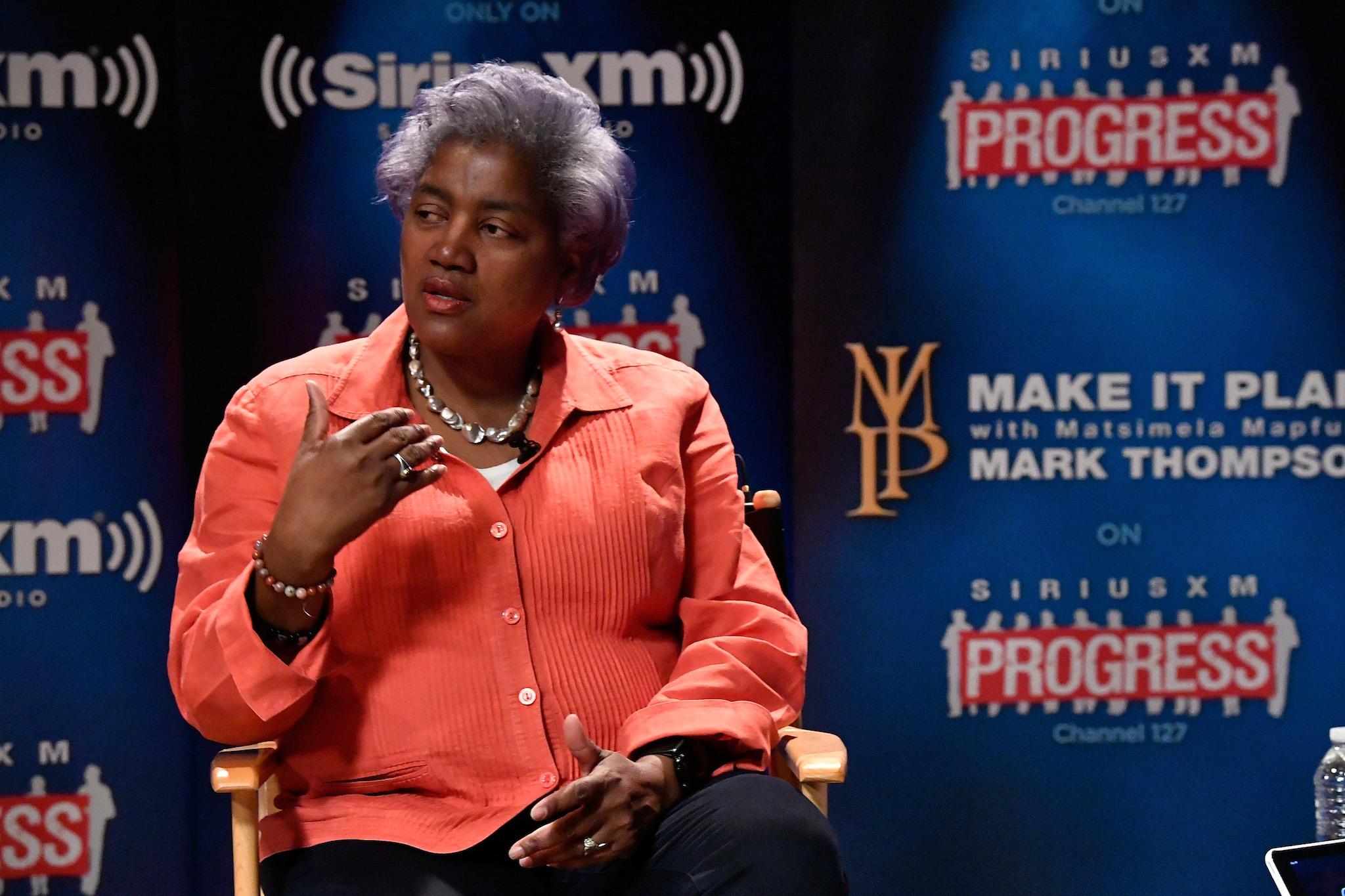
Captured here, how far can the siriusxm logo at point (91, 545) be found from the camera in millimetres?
3252

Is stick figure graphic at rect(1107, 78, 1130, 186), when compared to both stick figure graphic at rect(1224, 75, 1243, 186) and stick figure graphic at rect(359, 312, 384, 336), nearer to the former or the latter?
stick figure graphic at rect(1224, 75, 1243, 186)

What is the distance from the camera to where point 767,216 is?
3.30m

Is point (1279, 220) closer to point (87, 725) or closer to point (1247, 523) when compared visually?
point (1247, 523)

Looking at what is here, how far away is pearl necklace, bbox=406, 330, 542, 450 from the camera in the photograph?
218 cm

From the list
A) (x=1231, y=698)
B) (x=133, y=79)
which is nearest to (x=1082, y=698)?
(x=1231, y=698)

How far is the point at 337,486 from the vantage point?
1836 mm

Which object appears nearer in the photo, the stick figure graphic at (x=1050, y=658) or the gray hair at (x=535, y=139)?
the gray hair at (x=535, y=139)

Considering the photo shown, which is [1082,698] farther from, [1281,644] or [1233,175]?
[1233,175]

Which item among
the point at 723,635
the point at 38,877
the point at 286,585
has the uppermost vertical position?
the point at 286,585


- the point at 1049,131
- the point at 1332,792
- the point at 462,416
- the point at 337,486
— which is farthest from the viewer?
the point at 1049,131

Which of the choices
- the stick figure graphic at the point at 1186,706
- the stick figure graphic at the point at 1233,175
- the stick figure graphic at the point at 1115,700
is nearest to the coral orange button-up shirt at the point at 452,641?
the stick figure graphic at the point at 1115,700

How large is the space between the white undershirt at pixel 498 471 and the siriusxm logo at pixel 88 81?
5.28 feet

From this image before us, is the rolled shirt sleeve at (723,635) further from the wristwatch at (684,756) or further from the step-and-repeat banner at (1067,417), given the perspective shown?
the step-and-repeat banner at (1067,417)

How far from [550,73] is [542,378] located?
1242mm
